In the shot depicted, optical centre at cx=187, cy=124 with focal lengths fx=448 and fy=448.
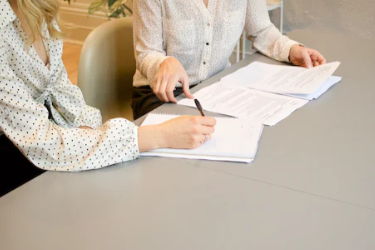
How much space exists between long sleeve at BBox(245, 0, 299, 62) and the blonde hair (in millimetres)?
817

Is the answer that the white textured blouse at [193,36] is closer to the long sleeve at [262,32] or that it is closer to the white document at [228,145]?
the long sleeve at [262,32]

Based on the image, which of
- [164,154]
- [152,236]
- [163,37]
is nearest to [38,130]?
[164,154]

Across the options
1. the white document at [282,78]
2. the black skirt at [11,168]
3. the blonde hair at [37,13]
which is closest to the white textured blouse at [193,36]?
the white document at [282,78]

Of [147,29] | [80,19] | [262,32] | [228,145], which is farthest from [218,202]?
[80,19]

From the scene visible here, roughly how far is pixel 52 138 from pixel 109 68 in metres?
0.67

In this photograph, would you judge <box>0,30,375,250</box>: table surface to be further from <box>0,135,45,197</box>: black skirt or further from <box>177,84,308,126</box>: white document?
<box>0,135,45,197</box>: black skirt

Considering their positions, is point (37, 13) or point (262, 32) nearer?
point (37, 13)

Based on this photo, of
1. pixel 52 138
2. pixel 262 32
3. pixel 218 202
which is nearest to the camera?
pixel 218 202

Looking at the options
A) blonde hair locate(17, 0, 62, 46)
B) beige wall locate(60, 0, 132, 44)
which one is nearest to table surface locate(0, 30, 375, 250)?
blonde hair locate(17, 0, 62, 46)

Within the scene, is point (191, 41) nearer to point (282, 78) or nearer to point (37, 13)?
point (282, 78)

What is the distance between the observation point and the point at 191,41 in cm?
160

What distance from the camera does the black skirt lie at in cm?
122

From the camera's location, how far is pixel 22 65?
1.13 metres

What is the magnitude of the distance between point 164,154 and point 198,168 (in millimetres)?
99
